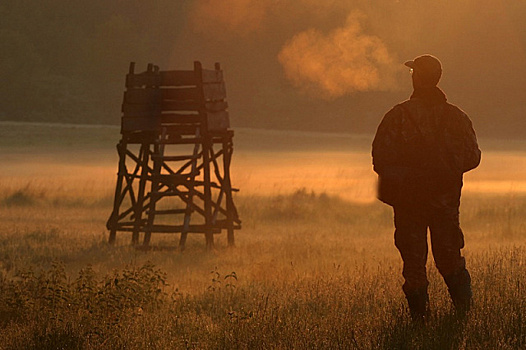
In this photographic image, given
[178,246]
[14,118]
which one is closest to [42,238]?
[178,246]

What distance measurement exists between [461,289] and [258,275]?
5516 mm

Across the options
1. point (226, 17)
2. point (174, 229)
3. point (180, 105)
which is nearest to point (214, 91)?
point (180, 105)

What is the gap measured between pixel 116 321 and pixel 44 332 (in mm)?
729

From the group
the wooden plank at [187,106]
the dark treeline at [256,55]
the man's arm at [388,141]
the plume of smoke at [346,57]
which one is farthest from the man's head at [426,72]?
the dark treeline at [256,55]

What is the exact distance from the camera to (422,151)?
8.95 meters

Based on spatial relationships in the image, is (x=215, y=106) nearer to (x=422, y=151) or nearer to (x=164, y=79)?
(x=164, y=79)

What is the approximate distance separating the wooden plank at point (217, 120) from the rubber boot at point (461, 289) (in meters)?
9.30

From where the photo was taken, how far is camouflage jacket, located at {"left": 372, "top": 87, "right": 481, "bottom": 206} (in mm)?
8938

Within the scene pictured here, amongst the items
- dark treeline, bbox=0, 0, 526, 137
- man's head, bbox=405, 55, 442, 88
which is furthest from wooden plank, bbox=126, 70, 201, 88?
dark treeline, bbox=0, 0, 526, 137

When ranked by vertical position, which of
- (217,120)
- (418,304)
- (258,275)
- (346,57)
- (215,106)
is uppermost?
(346,57)

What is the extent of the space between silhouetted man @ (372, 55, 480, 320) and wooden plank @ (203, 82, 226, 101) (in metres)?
9.30

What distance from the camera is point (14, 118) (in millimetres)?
78750

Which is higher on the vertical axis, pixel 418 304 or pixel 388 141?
pixel 388 141

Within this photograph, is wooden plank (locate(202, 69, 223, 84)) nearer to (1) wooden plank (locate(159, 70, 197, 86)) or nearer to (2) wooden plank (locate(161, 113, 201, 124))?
(1) wooden plank (locate(159, 70, 197, 86))
